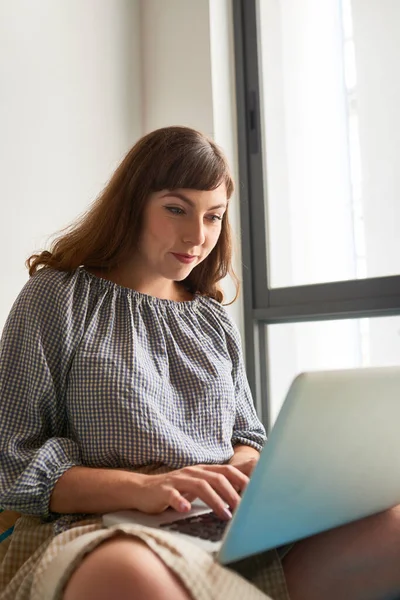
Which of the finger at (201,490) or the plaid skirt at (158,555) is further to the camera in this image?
the finger at (201,490)

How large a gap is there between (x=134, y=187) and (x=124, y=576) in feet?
2.26

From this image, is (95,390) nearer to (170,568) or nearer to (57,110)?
(170,568)

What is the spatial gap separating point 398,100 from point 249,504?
1.31 m

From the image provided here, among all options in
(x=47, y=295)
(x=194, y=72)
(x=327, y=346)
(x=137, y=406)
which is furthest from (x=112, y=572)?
(x=194, y=72)

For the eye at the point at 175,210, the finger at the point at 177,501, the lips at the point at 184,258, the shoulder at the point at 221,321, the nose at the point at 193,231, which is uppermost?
the eye at the point at 175,210

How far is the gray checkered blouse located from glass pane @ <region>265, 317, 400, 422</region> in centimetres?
63

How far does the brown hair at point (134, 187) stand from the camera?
1.17m

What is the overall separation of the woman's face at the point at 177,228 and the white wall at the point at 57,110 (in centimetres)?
50

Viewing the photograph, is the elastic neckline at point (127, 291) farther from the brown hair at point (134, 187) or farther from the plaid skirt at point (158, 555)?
the plaid skirt at point (158, 555)

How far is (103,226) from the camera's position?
121 centimetres

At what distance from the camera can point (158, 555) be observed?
707 mm

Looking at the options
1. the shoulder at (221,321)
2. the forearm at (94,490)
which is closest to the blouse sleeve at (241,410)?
the shoulder at (221,321)

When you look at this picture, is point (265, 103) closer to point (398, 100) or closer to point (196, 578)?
point (398, 100)

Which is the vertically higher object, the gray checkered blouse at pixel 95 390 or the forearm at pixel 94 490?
the gray checkered blouse at pixel 95 390
